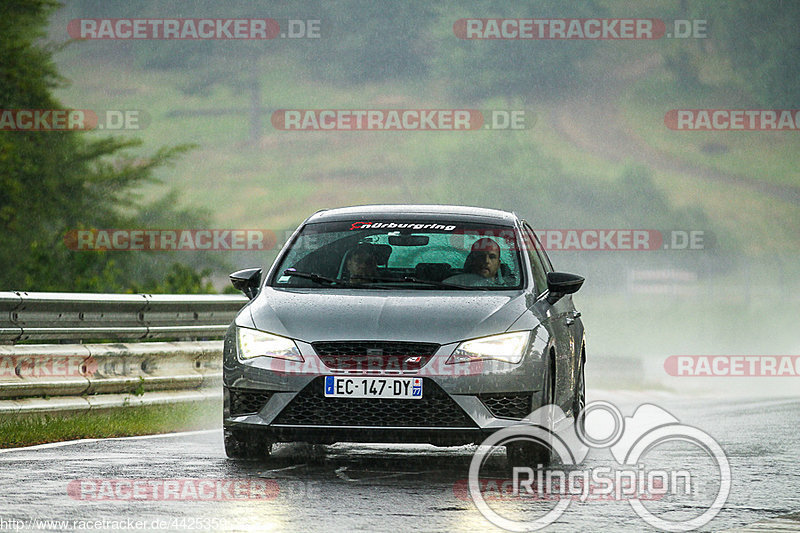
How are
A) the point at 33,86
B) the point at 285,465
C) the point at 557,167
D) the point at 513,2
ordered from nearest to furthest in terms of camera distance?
1. the point at 285,465
2. the point at 33,86
3. the point at 557,167
4. the point at 513,2

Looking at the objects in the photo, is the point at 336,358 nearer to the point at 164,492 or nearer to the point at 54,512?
the point at 164,492

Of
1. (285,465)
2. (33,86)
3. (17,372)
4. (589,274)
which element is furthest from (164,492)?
(589,274)

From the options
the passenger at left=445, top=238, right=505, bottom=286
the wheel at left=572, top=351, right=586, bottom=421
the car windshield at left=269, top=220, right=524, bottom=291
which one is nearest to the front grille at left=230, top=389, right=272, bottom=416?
the car windshield at left=269, top=220, right=524, bottom=291

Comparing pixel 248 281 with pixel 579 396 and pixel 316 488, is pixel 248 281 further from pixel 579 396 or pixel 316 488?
pixel 579 396

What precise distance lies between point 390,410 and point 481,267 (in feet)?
5.21

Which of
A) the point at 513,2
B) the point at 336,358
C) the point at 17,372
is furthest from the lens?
the point at 513,2

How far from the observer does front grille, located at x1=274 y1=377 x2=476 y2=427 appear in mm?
8391

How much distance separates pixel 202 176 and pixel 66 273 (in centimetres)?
673

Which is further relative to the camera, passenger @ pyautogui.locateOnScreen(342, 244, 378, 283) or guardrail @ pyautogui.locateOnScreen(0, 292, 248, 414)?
guardrail @ pyautogui.locateOnScreen(0, 292, 248, 414)

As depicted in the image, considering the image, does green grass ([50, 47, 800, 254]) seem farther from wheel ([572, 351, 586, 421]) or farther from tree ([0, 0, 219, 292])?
wheel ([572, 351, 586, 421])

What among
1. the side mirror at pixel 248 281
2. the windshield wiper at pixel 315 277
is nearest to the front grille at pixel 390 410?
the windshield wiper at pixel 315 277

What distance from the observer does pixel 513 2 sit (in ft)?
216

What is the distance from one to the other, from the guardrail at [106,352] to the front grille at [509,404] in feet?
13.6

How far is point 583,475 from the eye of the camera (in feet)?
29.3
